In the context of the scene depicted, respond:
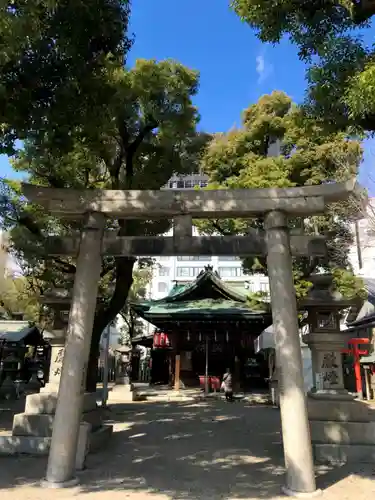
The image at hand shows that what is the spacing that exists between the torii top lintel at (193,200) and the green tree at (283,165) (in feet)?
21.5

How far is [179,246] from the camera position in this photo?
24.5 feet

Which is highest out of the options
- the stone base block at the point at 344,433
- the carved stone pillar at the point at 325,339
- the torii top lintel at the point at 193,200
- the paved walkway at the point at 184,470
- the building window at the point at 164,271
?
the building window at the point at 164,271

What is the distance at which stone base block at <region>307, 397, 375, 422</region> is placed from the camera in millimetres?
8398

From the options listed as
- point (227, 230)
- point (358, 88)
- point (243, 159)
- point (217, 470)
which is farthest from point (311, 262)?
point (358, 88)

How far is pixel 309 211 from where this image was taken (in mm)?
7207

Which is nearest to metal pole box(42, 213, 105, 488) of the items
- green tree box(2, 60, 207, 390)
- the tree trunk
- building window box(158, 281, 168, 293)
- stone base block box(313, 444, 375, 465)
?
green tree box(2, 60, 207, 390)

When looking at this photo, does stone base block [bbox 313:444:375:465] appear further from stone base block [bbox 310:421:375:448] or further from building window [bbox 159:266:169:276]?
building window [bbox 159:266:169:276]

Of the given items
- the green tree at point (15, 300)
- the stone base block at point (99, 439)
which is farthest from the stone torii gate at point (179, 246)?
the green tree at point (15, 300)

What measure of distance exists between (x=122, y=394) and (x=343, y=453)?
14.5 meters

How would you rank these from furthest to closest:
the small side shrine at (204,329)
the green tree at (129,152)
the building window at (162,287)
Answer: the building window at (162,287)
the small side shrine at (204,329)
the green tree at (129,152)

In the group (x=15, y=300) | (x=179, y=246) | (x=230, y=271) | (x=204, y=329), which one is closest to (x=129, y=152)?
(x=179, y=246)

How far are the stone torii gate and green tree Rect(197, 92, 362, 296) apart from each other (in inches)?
261

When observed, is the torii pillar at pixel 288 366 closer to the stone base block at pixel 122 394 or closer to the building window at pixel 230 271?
the stone base block at pixel 122 394

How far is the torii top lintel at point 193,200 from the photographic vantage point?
7.16 metres
